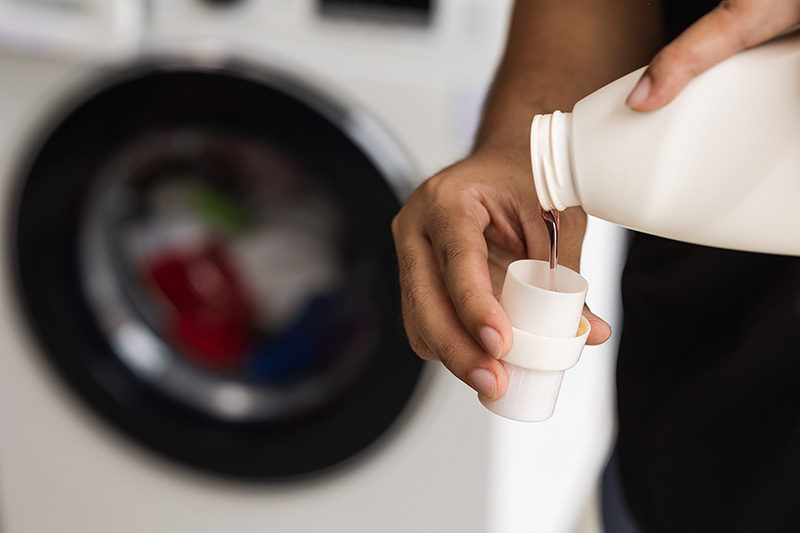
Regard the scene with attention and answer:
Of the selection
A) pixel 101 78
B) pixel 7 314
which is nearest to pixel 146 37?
pixel 101 78

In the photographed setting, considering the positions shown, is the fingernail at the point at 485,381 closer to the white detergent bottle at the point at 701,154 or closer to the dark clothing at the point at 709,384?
the white detergent bottle at the point at 701,154

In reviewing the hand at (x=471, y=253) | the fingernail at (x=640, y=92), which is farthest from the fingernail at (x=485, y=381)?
the fingernail at (x=640, y=92)

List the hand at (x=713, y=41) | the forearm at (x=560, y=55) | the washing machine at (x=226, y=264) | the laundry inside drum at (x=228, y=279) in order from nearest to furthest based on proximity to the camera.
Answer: the hand at (x=713, y=41), the forearm at (x=560, y=55), the washing machine at (x=226, y=264), the laundry inside drum at (x=228, y=279)

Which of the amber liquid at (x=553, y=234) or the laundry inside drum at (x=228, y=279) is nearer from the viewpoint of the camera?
the amber liquid at (x=553, y=234)

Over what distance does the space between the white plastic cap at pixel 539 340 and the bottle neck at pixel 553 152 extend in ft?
0.16

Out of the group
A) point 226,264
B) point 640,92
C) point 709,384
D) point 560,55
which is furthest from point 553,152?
point 226,264

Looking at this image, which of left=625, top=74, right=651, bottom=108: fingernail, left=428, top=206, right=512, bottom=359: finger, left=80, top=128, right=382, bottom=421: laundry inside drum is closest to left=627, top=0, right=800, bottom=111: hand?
left=625, top=74, right=651, bottom=108: fingernail

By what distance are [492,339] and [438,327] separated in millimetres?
46

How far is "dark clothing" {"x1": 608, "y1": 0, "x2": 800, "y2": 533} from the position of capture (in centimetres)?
49

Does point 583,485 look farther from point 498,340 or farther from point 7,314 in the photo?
point 498,340

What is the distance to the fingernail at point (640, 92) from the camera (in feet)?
0.97

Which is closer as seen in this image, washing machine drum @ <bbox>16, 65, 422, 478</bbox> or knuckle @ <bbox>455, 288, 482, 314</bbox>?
knuckle @ <bbox>455, 288, 482, 314</bbox>

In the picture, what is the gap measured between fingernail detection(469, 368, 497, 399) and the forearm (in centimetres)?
16

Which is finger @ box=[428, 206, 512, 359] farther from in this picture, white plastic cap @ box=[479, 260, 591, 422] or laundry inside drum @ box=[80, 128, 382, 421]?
laundry inside drum @ box=[80, 128, 382, 421]
